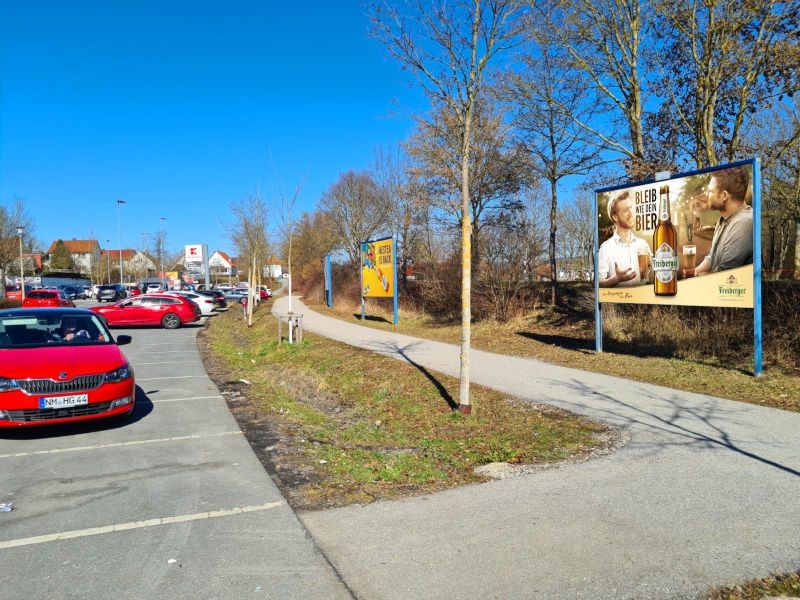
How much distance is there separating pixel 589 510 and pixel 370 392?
5.78m

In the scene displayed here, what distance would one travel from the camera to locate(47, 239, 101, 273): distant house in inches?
3842

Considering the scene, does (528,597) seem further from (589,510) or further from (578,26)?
(578,26)

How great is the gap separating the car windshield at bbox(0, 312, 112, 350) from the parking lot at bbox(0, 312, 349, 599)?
1222 millimetres

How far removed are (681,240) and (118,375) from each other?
9537 millimetres

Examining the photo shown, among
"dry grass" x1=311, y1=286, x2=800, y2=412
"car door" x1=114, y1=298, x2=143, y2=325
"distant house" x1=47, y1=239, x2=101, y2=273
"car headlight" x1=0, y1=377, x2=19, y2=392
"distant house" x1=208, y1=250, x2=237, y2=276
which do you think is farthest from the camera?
"distant house" x1=47, y1=239, x2=101, y2=273

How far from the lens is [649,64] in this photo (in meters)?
16.5

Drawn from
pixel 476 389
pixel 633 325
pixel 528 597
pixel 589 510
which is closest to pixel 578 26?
pixel 633 325

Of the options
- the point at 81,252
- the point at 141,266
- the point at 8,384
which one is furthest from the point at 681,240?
the point at 81,252

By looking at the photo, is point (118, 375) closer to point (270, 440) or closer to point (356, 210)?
point (270, 440)

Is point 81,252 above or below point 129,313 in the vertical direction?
above

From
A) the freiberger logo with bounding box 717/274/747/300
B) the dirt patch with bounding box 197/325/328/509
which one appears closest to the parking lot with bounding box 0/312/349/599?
the dirt patch with bounding box 197/325/328/509

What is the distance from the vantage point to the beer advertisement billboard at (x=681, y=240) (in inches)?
379

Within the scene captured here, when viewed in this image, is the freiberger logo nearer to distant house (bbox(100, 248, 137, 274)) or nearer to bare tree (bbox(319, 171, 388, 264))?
bare tree (bbox(319, 171, 388, 264))

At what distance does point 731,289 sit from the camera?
32.0ft
